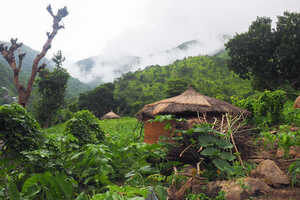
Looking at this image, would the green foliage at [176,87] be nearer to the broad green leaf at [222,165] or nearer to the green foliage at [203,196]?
the broad green leaf at [222,165]

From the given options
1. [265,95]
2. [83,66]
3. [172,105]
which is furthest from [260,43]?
[83,66]

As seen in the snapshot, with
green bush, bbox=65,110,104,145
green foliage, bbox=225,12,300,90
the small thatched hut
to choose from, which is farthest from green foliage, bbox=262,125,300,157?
green foliage, bbox=225,12,300,90

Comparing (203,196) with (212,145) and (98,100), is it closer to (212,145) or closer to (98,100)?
(212,145)

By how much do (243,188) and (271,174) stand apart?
1.75 ft

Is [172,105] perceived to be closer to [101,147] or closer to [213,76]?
[101,147]

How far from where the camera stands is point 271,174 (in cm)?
266

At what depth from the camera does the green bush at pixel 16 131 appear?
1.92m

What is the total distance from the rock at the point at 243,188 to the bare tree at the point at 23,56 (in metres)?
4.75

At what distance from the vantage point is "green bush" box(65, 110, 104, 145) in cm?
417

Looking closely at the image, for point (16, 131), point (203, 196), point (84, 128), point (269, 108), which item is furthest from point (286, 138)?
point (269, 108)

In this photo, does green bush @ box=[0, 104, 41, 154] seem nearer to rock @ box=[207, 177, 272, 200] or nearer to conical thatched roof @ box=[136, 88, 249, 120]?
rock @ box=[207, 177, 272, 200]

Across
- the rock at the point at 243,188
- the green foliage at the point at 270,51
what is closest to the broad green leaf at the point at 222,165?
the rock at the point at 243,188

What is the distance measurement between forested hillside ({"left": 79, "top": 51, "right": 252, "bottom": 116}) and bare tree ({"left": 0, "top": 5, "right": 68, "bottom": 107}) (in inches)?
844

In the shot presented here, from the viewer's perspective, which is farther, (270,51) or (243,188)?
(270,51)
